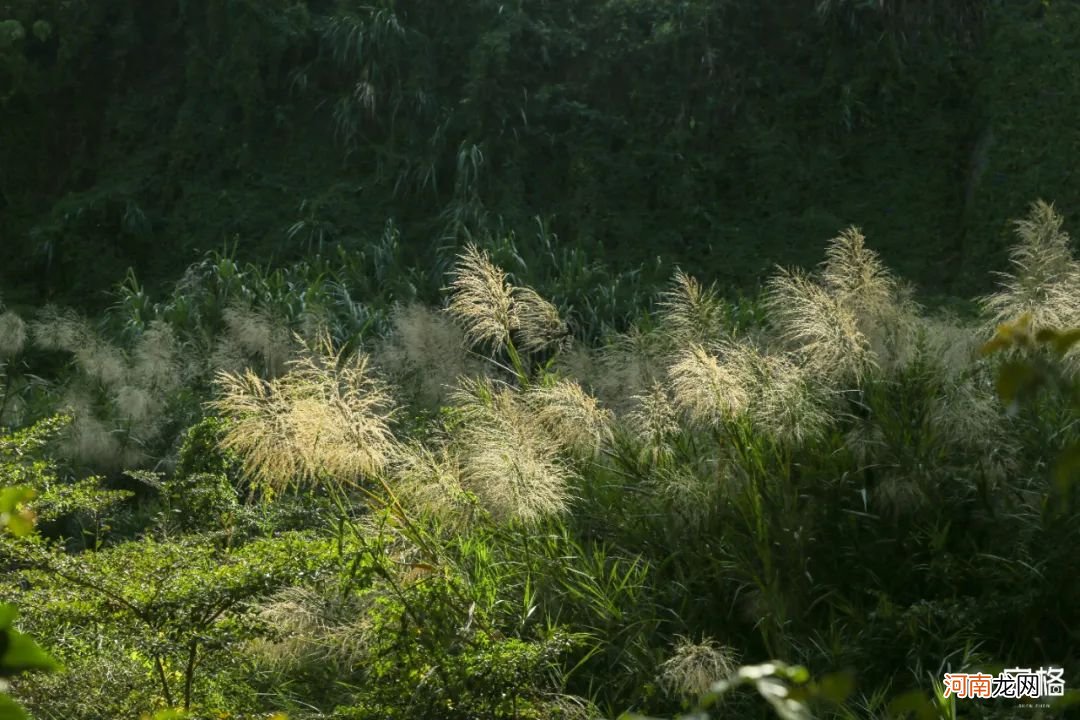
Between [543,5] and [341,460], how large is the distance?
11373mm

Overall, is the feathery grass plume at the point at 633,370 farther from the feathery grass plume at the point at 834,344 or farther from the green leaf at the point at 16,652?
the green leaf at the point at 16,652

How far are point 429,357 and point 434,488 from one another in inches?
144

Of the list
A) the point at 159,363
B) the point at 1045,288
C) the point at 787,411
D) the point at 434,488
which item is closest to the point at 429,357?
the point at 159,363

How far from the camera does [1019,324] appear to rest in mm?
1332

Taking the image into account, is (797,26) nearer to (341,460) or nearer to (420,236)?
(420,236)

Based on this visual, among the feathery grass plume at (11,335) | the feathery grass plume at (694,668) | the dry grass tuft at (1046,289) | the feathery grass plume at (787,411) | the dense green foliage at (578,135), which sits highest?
the dense green foliage at (578,135)

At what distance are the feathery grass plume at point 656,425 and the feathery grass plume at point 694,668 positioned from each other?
136 cm

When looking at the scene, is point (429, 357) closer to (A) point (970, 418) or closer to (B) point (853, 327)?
(B) point (853, 327)

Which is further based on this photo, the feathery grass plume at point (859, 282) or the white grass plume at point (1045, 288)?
the feathery grass plume at point (859, 282)

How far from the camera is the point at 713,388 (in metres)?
6.58

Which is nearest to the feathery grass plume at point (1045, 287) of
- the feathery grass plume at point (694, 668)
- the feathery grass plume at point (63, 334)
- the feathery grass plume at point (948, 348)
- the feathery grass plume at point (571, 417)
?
the feathery grass plume at point (948, 348)

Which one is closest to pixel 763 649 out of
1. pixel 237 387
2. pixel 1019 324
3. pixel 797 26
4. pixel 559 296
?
pixel 237 387

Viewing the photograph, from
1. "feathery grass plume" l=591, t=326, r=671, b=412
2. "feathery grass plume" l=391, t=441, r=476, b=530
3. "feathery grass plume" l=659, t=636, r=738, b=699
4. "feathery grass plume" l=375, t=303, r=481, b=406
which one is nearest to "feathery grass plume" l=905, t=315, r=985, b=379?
"feathery grass plume" l=591, t=326, r=671, b=412

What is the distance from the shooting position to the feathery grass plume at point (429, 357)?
982 cm
